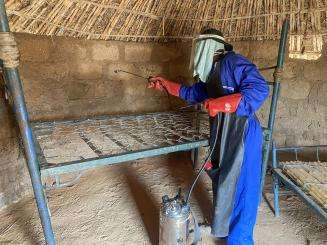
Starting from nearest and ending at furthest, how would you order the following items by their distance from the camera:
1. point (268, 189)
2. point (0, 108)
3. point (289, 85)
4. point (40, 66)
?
point (0, 108) → point (40, 66) → point (268, 189) → point (289, 85)

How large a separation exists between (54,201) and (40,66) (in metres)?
1.15

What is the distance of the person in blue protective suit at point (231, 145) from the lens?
1.67 metres

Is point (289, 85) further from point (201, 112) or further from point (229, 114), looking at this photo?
point (229, 114)

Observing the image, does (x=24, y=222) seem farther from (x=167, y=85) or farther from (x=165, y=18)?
(x=165, y=18)

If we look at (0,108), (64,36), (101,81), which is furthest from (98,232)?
(64,36)

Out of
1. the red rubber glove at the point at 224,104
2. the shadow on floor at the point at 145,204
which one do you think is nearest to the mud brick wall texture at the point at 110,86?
the shadow on floor at the point at 145,204

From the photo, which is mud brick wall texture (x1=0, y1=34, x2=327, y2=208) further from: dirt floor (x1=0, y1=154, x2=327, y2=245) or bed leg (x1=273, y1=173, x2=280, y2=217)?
bed leg (x1=273, y1=173, x2=280, y2=217)

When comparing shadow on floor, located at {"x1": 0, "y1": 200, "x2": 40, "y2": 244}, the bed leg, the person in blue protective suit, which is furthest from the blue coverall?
shadow on floor, located at {"x1": 0, "y1": 200, "x2": 40, "y2": 244}

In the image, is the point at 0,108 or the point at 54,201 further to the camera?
the point at 54,201

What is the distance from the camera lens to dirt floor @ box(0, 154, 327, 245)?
6.47ft

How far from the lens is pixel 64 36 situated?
7.97 feet

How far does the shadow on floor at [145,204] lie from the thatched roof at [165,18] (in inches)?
53.7

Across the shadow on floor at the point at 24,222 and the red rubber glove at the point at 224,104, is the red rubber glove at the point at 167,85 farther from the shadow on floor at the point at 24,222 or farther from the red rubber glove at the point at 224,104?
the shadow on floor at the point at 24,222

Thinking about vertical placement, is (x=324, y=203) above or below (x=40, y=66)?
below
